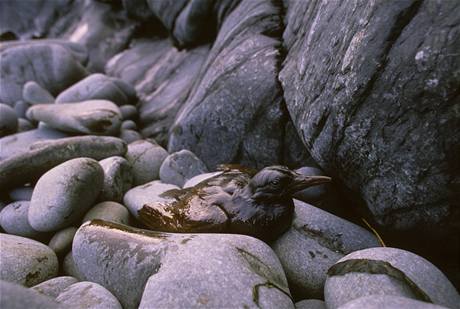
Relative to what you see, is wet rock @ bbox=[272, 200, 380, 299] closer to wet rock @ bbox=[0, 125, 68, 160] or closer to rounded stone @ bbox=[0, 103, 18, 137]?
wet rock @ bbox=[0, 125, 68, 160]

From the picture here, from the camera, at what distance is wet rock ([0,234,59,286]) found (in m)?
2.62

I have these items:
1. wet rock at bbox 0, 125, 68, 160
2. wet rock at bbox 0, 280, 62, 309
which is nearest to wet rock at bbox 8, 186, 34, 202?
wet rock at bbox 0, 125, 68, 160

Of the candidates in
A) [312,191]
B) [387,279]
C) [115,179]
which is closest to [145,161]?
[115,179]

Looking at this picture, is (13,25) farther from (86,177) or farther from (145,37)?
(86,177)

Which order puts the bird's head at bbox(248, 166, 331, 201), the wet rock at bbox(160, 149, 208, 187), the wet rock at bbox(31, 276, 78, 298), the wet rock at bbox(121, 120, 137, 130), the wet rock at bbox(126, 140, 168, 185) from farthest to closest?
the wet rock at bbox(121, 120, 137, 130) → the wet rock at bbox(126, 140, 168, 185) → the wet rock at bbox(160, 149, 208, 187) → the bird's head at bbox(248, 166, 331, 201) → the wet rock at bbox(31, 276, 78, 298)

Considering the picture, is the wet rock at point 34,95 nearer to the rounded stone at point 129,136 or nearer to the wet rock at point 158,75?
the wet rock at point 158,75

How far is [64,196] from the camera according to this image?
122 inches

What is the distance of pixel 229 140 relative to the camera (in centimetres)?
416

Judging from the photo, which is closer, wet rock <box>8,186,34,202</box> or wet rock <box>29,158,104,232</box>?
wet rock <box>29,158,104,232</box>

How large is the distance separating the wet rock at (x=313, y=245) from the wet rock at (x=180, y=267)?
0.18 m

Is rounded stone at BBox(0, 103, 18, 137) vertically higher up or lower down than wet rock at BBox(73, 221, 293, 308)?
lower down

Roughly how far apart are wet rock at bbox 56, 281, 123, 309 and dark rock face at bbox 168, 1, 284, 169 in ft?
6.58

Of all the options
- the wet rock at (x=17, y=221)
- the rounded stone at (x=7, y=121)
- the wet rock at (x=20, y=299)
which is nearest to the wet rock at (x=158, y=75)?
the rounded stone at (x=7, y=121)

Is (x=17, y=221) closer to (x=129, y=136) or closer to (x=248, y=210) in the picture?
(x=248, y=210)
